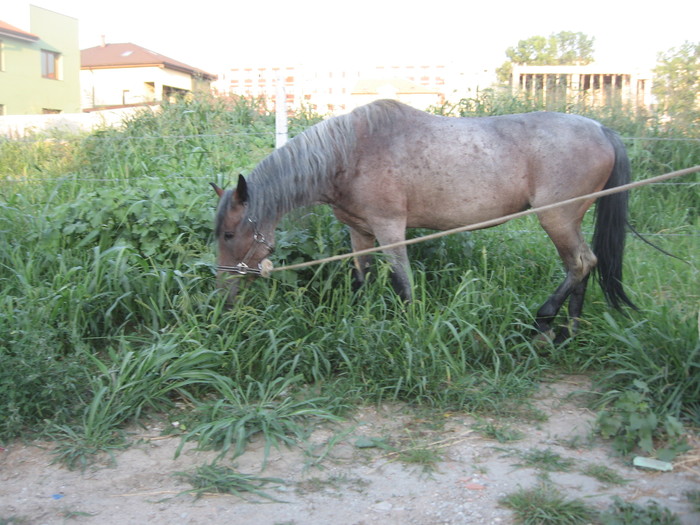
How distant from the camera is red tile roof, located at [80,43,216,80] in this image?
34.9 meters

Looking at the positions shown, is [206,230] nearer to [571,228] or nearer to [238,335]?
[238,335]

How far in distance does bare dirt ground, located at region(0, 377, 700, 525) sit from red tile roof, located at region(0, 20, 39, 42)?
2911 cm

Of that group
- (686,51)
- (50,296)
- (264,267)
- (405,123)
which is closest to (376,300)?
(264,267)

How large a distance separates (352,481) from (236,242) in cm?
187

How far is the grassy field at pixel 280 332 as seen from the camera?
3.28 m

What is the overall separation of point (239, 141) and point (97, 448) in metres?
4.77

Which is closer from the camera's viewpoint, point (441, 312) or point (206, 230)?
point (441, 312)

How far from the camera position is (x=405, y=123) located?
4305 millimetres

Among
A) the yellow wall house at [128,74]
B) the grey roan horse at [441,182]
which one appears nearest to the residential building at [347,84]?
the grey roan horse at [441,182]

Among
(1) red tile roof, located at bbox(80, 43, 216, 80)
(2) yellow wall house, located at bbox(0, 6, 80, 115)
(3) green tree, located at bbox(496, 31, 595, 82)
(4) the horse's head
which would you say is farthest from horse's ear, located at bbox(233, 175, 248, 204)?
(3) green tree, located at bbox(496, 31, 595, 82)

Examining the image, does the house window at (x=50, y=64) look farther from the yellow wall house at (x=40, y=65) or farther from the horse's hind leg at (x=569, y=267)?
the horse's hind leg at (x=569, y=267)

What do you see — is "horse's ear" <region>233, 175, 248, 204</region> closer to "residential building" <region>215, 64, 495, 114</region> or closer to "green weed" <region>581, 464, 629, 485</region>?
"residential building" <region>215, 64, 495, 114</region>

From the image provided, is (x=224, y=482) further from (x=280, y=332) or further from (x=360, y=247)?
(x=360, y=247)

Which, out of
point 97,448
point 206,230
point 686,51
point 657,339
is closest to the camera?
point 97,448
